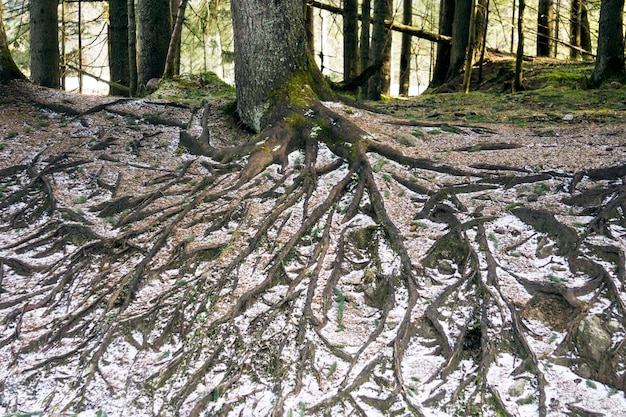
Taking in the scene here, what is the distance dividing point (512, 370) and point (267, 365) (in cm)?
156

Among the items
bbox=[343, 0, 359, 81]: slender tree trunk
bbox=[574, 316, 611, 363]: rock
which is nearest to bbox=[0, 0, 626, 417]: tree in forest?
bbox=[574, 316, 611, 363]: rock

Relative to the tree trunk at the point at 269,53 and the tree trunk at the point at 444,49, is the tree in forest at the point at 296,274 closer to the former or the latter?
the tree trunk at the point at 269,53

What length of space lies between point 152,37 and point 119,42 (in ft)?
6.73

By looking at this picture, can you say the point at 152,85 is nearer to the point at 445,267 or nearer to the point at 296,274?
the point at 296,274

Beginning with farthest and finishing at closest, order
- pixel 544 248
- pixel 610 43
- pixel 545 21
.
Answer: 1. pixel 545 21
2. pixel 610 43
3. pixel 544 248

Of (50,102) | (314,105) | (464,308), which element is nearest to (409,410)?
(464,308)

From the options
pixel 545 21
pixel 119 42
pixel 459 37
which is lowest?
pixel 119 42

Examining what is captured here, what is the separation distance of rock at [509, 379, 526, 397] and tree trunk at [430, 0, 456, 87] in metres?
10.5

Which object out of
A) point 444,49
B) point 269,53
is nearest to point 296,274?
point 269,53

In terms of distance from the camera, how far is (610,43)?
28.9ft

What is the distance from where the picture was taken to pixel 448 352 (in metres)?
3.88

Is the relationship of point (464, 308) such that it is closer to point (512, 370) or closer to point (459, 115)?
point (512, 370)

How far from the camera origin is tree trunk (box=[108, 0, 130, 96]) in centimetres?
1100

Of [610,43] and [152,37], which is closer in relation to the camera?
[610,43]
